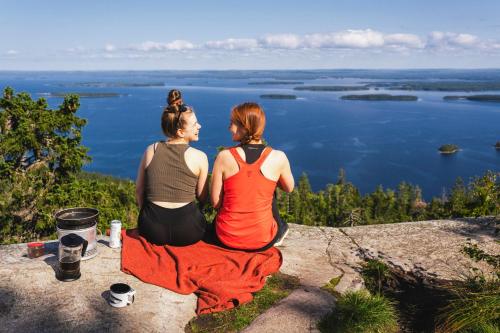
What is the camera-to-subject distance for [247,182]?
363 centimetres

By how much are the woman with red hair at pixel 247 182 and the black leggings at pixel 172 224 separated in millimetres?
211

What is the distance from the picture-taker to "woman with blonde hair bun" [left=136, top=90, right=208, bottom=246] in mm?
3717

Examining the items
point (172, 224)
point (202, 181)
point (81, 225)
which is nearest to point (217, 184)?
point (202, 181)

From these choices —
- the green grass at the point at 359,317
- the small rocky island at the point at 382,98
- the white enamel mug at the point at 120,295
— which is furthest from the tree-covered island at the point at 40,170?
the small rocky island at the point at 382,98

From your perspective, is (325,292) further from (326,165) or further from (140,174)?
Result: (326,165)

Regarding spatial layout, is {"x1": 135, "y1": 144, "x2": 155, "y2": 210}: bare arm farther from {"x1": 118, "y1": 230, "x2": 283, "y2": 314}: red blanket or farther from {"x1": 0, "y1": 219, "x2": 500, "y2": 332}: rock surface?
{"x1": 0, "y1": 219, "x2": 500, "y2": 332}: rock surface

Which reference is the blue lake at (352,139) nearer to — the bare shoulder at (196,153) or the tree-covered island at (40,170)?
the tree-covered island at (40,170)

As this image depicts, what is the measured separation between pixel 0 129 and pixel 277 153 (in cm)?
801

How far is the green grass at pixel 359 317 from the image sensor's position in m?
2.98

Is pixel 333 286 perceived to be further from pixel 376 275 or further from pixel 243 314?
pixel 243 314

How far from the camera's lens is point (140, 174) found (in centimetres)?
385

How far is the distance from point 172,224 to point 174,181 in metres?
0.44

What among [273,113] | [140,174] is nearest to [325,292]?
[140,174]

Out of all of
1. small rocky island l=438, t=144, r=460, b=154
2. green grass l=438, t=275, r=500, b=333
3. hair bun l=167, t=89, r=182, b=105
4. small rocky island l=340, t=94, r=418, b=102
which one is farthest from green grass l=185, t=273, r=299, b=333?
small rocky island l=340, t=94, r=418, b=102
